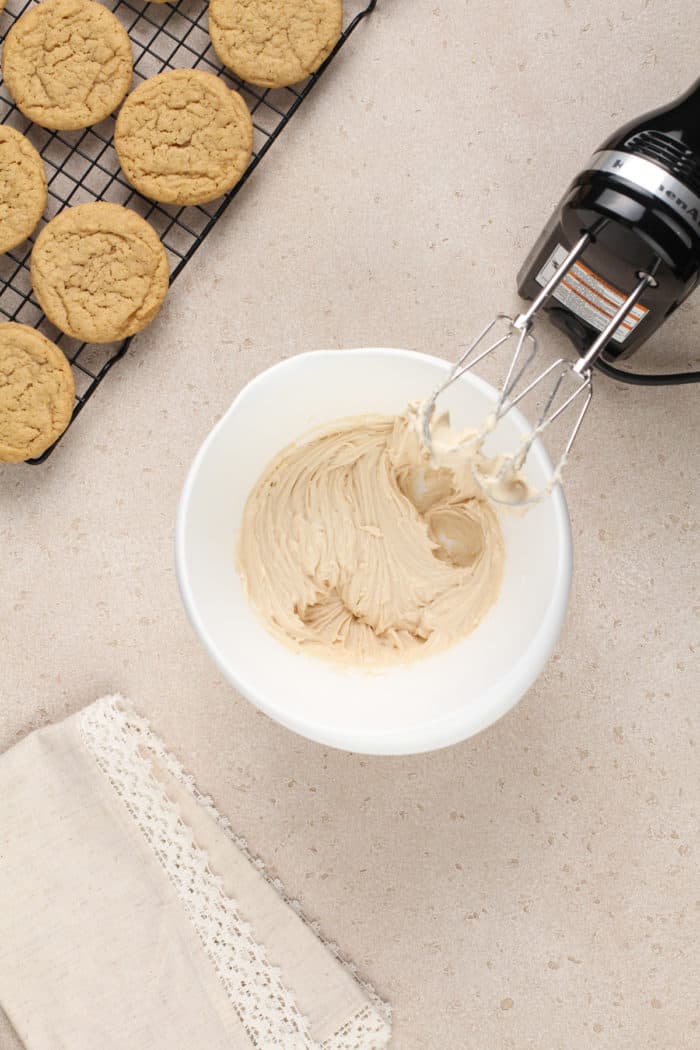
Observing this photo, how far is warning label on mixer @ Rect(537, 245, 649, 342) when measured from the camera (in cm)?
75

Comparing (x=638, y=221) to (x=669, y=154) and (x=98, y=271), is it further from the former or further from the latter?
(x=98, y=271)

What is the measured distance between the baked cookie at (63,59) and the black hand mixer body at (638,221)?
47 cm

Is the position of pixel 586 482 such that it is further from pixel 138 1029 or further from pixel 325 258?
pixel 138 1029

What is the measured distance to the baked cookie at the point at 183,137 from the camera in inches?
34.1

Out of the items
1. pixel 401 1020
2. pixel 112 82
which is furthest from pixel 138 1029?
pixel 112 82

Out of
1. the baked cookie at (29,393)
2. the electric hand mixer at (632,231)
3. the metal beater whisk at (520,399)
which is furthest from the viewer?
the baked cookie at (29,393)

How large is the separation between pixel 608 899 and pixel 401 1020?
25cm

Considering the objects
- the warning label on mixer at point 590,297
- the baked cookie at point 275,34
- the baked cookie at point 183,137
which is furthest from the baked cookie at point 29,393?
the warning label on mixer at point 590,297

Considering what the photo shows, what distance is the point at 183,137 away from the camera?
868 millimetres

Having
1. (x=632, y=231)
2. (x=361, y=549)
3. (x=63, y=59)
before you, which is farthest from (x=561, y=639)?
(x=63, y=59)

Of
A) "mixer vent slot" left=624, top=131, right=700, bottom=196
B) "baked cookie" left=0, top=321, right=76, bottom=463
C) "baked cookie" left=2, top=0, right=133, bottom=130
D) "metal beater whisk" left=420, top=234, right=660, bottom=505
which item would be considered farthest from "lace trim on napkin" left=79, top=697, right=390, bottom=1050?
"mixer vent slot" left=624, top=131, right=700, bottom=196

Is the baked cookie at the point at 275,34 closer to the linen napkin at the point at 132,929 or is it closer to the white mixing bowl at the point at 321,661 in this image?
the white mixing bowl at the point at 321,661

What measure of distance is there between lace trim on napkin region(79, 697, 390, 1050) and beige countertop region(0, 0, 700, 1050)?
0.03m

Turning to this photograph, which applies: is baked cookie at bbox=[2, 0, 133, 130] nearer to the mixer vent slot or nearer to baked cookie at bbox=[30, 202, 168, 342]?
baked cookie at bbox=[30, 202, 168, 342]
